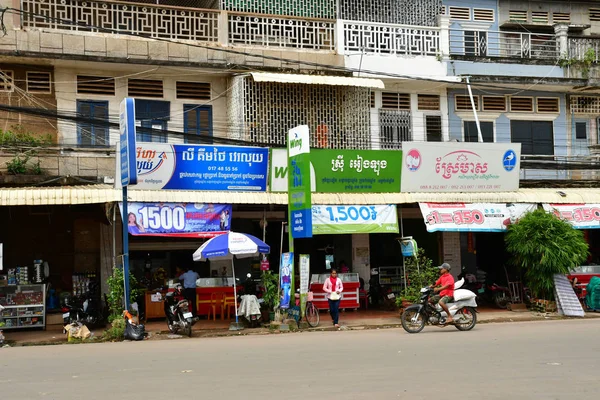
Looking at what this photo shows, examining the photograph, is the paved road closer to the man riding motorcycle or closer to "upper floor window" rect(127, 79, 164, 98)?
the man riding motorcycle

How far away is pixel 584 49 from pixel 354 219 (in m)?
10.4

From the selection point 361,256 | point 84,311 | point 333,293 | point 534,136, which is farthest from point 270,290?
point 534,136

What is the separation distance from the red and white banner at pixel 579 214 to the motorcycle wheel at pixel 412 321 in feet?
22.4

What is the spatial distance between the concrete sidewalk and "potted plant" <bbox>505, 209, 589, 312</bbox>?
93 cm

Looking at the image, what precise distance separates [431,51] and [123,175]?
10316mm

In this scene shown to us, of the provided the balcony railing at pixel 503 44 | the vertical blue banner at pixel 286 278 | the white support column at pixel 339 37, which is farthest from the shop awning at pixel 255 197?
the balcony railing at pixel 503 44

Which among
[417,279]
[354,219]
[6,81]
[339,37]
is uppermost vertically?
[339,37]

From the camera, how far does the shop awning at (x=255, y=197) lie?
632 inches

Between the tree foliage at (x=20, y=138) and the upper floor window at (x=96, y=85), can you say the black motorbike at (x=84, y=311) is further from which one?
the upper floor window at (x=96, y=85)

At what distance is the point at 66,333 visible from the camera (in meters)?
16.7

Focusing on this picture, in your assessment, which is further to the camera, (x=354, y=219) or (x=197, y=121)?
(x=197, y=121)

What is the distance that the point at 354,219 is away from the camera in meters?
18.6

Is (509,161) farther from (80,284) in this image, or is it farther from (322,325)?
(80,284)

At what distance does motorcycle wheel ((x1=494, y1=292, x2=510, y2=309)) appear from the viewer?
20844 millimetres
